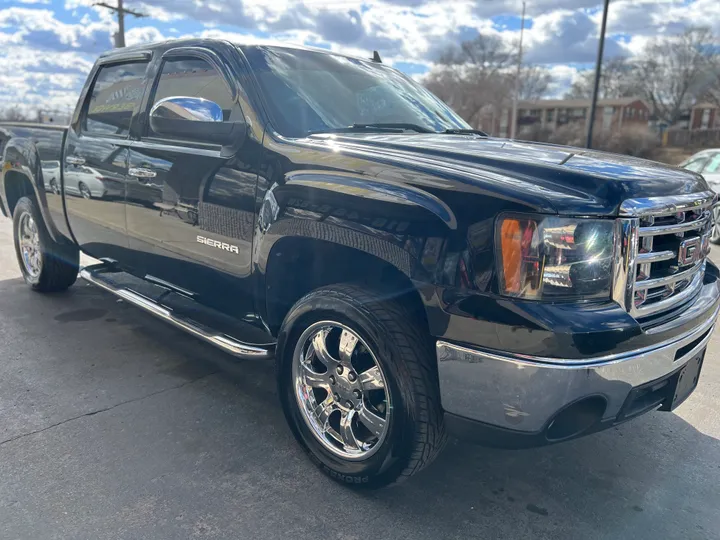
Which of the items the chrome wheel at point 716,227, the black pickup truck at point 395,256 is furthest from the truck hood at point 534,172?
the chrome wheel at point 716,227

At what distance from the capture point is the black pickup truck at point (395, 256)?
2148 millimetres

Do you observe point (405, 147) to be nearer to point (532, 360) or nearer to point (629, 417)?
point (532, 360)

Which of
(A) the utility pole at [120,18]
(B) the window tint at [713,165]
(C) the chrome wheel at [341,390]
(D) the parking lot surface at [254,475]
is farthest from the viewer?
(A) the utility pole at [120,18]

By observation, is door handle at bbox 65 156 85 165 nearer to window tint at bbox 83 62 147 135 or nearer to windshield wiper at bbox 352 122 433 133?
window tint at bbox 83 62 147 135

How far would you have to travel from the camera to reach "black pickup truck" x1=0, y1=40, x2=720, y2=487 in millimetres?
2148

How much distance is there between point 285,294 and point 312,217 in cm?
57

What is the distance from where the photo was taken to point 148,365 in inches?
159

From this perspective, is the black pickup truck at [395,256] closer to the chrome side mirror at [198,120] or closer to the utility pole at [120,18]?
the chrome side mirror at [198,120]

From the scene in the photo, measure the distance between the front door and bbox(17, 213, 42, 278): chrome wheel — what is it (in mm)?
1933

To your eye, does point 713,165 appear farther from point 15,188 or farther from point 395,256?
point 15,188

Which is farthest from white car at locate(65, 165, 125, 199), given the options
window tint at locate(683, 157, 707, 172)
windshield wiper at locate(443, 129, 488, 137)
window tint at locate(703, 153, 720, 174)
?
window tint at locate(683, 157, 707, 172)

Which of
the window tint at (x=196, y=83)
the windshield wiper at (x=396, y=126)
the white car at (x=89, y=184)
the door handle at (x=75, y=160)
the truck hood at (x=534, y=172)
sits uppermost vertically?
the window tint at (x=196, y=83)

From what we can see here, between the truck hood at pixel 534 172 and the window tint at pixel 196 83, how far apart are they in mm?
682

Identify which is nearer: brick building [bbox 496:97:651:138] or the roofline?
the roofline
